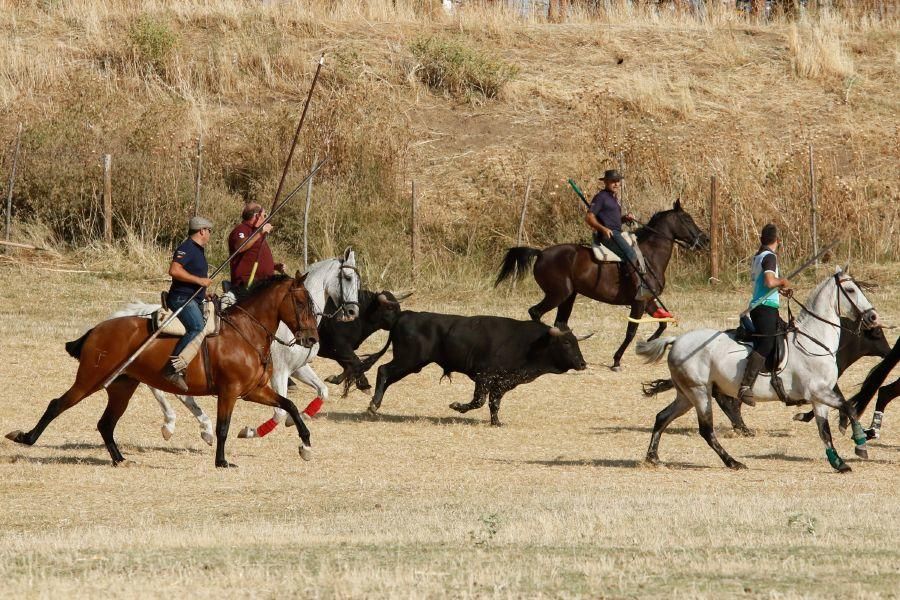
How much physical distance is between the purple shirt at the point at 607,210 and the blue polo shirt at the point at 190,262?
822 centimetres

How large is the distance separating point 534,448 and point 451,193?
1603 centimetres

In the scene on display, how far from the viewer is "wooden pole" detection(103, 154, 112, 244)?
27.9 meters

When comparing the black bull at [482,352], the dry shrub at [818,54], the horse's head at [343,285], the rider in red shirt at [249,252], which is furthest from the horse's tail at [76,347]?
the dry shrub at [818,54]

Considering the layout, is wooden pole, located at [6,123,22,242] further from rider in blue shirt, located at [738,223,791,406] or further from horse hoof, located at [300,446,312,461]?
rider in blue shirt, located at [738,223,791,406]

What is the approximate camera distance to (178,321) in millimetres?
13516

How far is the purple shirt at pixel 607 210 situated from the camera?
810 inches

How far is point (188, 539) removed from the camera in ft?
32.4

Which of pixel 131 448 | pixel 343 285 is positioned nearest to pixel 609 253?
pixel 343 285

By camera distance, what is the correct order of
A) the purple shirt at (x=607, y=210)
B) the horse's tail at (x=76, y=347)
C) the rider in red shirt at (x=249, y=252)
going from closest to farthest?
the horse's tail at (x=76, y=347) → the rider in red shirt at (x=249, y=252) → the purple shirt at (x=607, y=210)

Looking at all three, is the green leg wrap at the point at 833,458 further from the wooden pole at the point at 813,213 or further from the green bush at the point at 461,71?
the green bush at the point at 461,71

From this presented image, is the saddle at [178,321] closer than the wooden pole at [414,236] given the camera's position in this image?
Yes

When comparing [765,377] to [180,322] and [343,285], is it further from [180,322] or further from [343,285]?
[180,322]

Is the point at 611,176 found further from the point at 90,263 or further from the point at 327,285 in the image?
the point at 90,263

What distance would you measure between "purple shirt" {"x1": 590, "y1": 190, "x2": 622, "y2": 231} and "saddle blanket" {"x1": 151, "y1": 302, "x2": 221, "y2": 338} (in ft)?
26.5
